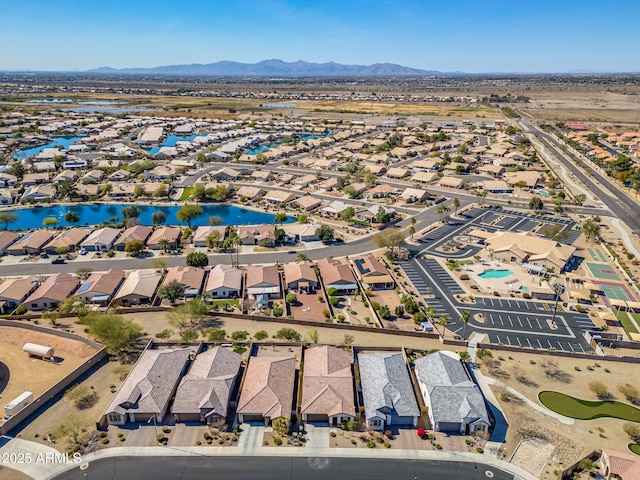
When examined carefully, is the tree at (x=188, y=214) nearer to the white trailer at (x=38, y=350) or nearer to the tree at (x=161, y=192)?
the tree at (x=161, y=192)

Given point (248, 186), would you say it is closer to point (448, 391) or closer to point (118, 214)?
point (118, 214)

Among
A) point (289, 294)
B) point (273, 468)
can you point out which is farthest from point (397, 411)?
point (289, 294)

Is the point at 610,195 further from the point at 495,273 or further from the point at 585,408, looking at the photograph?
the point at 585,408

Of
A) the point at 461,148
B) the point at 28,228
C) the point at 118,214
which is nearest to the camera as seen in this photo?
the point at 28,228

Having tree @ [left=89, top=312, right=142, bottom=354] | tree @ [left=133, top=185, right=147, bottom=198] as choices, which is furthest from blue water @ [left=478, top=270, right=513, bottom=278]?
tree @ [left=133, top=185, right=147, bottom=198]

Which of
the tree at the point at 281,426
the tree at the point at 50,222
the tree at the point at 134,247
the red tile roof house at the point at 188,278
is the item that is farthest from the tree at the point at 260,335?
the tree at the point at 50,222

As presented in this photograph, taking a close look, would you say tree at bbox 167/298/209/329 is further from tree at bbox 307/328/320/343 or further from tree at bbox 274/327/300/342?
tree at bbox 307/328/320/343

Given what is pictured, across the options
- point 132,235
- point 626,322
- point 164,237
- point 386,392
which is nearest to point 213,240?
point 164,237
